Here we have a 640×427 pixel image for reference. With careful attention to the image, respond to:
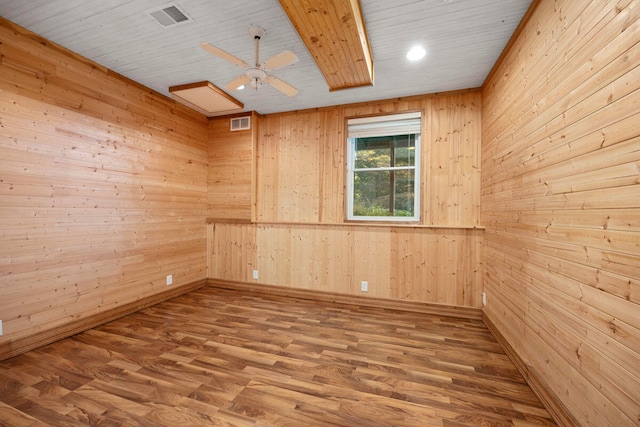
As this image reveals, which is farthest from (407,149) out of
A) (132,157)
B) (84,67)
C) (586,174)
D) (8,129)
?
(8,129)

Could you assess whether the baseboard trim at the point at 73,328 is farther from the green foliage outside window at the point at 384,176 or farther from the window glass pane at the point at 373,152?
the window glass pane at the point at 373,152

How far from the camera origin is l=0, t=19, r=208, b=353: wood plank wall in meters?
2.31

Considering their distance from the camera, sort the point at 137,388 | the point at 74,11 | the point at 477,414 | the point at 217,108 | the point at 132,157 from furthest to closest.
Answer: the point at 217,108 → the point at 132,157 → the point at 74,11 → the point at 137,388 → the point at 477,414

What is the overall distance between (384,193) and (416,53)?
5.93ft

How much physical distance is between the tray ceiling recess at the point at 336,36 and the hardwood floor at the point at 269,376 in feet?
9.04

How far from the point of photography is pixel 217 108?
160 inches

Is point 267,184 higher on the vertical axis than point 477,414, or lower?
→ higher

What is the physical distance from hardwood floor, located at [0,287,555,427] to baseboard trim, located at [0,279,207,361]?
0.26ft

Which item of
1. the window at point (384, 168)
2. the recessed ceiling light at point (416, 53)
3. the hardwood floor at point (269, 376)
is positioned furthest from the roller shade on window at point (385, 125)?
the hardwood floor at point (269, 376)

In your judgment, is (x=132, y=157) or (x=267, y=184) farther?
(x=267, y=184)

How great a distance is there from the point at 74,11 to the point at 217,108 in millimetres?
1933

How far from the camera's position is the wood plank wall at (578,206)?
1199mm

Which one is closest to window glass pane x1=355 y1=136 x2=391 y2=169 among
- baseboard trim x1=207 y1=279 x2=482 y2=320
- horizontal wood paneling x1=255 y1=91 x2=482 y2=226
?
horizontal wood paneling x1=255 y1=91 x2=482 y2=226

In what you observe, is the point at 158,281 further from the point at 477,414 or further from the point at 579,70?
the point at 579,70
